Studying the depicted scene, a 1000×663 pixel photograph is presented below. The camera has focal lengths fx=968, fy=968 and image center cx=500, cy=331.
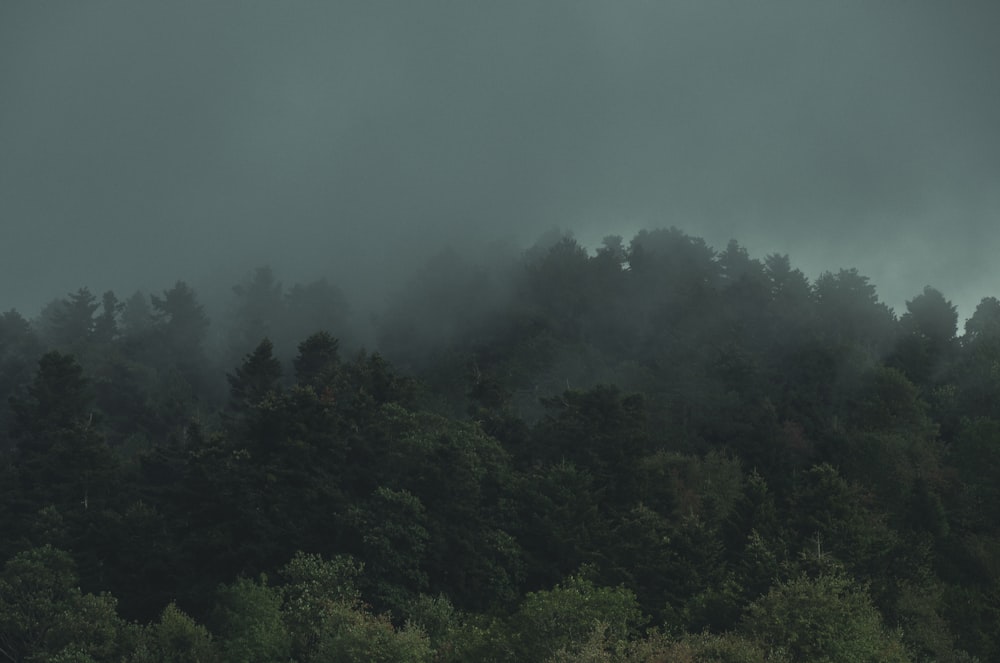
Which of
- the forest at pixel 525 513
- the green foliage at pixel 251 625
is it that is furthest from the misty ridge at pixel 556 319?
the green foliage at pixel 251 625

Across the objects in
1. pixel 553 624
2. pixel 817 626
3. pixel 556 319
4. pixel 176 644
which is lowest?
pixel 176 644

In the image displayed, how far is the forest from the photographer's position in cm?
5788

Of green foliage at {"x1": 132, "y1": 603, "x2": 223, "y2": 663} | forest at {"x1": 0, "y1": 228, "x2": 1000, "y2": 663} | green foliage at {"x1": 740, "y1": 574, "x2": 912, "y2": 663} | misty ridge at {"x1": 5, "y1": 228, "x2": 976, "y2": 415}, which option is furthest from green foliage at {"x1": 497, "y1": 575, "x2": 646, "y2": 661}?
misty ridge at {"x1": 5, "y1": 228, "x2": 976, "y2": 415}

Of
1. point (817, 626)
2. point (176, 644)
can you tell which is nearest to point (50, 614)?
point (176, 644)

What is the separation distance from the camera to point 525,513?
8038 cm

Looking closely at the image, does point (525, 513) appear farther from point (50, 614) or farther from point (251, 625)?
point (50, 614)

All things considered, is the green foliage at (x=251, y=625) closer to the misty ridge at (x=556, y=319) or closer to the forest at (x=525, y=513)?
the forest at (x=525, y=513)

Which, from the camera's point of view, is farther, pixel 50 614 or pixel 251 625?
pixel 50 614

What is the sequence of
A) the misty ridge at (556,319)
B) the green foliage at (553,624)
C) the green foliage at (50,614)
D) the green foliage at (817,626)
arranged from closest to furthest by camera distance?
1. the green foliage at (553,624)
2. the green foliage at (817,626)
3. the green foliage at (50,614)
4. the misty ridge at (556,319)

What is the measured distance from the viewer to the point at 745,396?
120250 millimetres

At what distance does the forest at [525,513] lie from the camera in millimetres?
57875

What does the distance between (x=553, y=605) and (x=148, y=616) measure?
36.7 meters

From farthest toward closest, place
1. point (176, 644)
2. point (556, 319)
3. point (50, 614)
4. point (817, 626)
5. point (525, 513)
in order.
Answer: point (556, 319), point (525, 513), point (50, 614), point (176, 644), point (817, 626)

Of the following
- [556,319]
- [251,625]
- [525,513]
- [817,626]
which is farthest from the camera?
[556,319]
